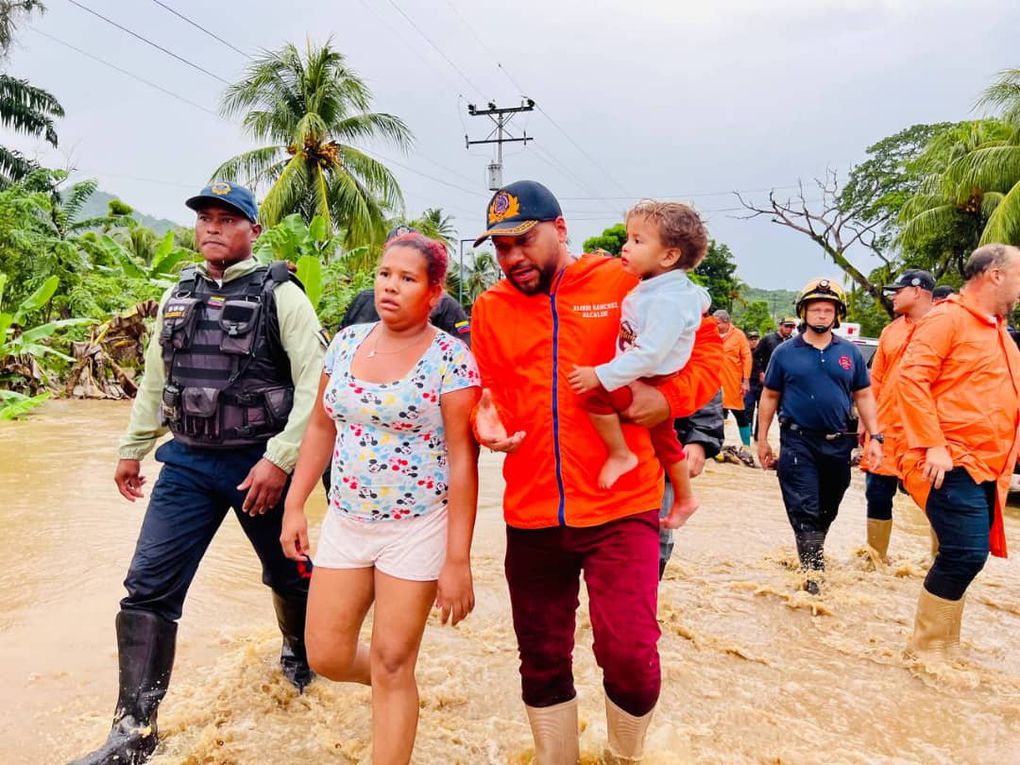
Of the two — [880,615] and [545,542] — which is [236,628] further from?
[880,615]

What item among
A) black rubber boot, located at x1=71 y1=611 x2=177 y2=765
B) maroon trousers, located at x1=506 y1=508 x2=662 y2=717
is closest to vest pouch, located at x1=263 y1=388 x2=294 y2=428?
black rubber boot, located at x1=71 y1=611 x2=177 y2=765

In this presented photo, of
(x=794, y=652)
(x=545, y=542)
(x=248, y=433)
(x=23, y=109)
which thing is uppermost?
(x=23, y=109)

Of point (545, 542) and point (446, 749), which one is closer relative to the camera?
point (545, 542)

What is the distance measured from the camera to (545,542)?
8.57ft

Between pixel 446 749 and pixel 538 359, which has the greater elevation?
pixel 538 359

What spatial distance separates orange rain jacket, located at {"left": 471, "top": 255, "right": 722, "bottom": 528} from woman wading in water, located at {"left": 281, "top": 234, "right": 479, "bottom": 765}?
0.50 feet

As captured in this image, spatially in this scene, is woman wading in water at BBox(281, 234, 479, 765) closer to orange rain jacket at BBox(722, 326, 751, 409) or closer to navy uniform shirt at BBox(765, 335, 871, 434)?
navy uniform shirt at BBox(765, 335, 871, 434)

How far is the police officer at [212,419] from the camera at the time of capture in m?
2.94

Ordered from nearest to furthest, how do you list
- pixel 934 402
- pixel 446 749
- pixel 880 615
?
pixel 446 749
pixel 934 402
pixel 880 615

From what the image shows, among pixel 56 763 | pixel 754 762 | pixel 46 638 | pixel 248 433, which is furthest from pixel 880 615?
pixel 46 638

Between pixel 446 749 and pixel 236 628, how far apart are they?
177 cm

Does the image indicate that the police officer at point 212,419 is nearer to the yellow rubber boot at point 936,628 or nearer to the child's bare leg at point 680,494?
the child's bare leg at point 680,494

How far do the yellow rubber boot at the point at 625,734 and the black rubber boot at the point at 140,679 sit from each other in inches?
67.5

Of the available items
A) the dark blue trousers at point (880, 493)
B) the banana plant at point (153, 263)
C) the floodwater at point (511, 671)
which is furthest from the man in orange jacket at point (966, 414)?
the banana plant at point (153, 263)
